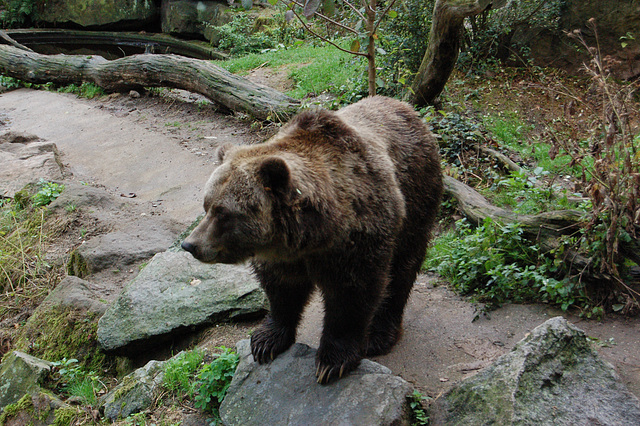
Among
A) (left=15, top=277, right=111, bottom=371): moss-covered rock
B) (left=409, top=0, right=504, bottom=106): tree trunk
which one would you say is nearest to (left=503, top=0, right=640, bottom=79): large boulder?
(left=409, top=0, right=504, bottom=106): tree trunk

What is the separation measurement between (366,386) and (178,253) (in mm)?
2669

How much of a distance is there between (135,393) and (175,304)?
2.99 ft

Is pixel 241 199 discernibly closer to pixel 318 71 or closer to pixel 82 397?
pixel 82 397

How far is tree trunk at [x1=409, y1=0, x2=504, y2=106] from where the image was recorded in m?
6.76

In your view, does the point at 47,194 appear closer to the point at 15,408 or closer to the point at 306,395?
the point at 15,408

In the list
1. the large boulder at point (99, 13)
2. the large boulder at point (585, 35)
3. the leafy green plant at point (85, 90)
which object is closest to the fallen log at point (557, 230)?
the large boulder at point (585, 35)

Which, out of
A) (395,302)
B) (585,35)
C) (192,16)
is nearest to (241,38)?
(192,16)

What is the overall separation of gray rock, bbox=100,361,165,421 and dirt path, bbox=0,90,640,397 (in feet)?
3.90

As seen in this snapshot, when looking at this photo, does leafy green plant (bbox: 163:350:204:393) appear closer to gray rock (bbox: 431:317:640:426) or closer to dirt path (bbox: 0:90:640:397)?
dirt path (bbox: 0:90:640:397)

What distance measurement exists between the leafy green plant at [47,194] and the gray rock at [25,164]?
0.78m

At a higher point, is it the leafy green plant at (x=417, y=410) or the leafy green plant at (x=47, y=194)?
the leafy green plant at (x=417, y=410)

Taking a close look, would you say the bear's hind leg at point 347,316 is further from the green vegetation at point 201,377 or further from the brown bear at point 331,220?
the green vegetation at point 201,377

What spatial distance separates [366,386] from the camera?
331cm

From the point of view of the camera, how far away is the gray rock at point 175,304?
468cm
